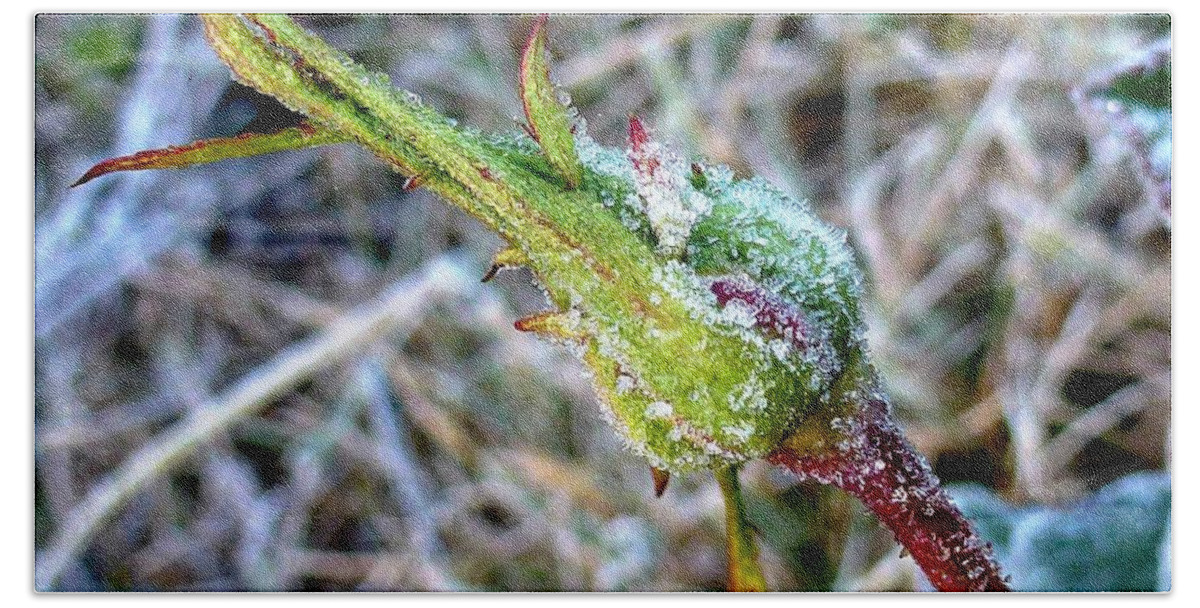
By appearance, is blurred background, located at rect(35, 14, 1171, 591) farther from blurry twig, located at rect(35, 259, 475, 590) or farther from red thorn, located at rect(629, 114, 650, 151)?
red thorn, located at rect(629, 114, 650, 151)

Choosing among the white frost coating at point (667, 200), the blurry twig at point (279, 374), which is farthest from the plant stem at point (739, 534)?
the blurry twig at point (279, 374)

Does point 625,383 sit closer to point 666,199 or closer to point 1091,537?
point 666,199

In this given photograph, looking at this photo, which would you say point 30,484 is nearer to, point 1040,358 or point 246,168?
point 246,168

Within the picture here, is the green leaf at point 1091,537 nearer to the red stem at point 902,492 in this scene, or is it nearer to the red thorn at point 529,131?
the red stem at point 902,492

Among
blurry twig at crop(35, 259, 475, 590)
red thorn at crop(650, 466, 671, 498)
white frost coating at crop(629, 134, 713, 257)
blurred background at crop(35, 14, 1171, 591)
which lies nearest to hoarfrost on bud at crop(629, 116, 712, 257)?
white frost coating at crop(629, 134, 713, 257)

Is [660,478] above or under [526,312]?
under

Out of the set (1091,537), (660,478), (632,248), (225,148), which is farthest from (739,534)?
(1091,537)
